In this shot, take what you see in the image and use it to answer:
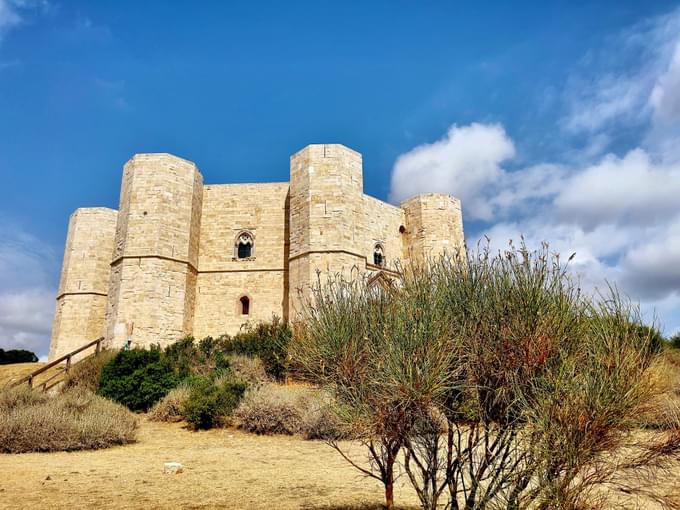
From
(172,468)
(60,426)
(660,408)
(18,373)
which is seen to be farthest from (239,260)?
(660,408)

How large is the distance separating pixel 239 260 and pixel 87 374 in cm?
793

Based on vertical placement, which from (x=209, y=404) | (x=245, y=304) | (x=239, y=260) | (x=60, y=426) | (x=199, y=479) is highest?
(x=239, y=260)

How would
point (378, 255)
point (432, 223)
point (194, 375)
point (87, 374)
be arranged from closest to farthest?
point (194, 375) → point (87, 374) → point (378, 255) → point (432, 223)

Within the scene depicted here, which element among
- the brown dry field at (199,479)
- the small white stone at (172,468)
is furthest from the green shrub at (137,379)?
the small white stone at (172,468)

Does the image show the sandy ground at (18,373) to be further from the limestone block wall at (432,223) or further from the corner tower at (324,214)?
the limestone block wall at (432,223)

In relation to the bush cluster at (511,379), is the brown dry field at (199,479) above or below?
below

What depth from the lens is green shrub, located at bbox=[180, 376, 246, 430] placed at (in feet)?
31.9

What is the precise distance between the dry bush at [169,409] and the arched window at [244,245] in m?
9.84

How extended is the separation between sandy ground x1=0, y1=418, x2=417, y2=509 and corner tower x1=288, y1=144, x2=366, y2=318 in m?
9.35

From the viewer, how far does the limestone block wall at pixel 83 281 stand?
2114 centimetres

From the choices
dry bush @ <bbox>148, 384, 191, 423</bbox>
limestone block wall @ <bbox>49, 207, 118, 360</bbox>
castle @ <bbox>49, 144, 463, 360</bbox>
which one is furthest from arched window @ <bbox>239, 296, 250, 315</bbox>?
dry bush @ <bbox>148, 384, 191, 423</bbox>

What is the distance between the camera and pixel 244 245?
20453mm

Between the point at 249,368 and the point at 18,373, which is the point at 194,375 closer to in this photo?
the point at 249,368

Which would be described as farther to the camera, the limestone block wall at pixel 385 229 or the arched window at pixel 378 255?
the arched window at pixel 378 255
